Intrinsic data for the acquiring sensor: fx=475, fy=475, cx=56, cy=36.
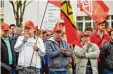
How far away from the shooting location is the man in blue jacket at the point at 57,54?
1060 centimetres

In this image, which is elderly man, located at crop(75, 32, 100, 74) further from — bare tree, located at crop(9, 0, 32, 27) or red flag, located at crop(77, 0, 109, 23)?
bare tree, located at crop(9, 0, 32, 27)

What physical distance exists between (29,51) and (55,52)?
0.58m

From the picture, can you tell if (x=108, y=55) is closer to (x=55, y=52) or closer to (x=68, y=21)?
(x=68, y=21)

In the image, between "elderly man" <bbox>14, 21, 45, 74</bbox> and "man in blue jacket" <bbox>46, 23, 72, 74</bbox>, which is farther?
"man in blue jacket" <bbox>46, 23, 72, 74</bbox>

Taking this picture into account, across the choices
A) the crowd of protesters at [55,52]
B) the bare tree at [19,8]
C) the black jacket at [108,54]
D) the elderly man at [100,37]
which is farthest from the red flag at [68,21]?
the bare tree at [19,8]

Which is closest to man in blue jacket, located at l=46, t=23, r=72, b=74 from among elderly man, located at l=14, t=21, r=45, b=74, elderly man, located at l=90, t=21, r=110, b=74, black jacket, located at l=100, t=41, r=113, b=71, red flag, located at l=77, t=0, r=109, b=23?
elderly man, located at l=14, t=21, r=45, b=74

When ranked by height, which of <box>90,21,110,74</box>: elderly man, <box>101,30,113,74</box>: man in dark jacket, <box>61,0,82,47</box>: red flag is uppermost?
<box>61,0,82,47</box>: red flag

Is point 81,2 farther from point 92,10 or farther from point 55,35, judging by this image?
point 55,35

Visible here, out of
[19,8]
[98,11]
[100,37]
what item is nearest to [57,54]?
[100,37]

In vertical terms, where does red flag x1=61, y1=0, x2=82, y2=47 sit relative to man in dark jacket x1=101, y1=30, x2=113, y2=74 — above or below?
above

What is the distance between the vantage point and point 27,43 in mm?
10508

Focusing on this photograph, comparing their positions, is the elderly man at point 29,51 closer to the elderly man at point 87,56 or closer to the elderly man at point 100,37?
the elderly man at point 87,56

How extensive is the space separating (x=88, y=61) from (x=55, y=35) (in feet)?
3.63

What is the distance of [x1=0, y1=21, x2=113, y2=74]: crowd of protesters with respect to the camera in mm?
10500
